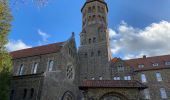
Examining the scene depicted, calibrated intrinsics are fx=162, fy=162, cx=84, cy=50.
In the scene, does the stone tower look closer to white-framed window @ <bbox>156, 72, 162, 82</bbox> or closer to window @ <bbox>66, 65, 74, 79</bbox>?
window @ <bbox>66, 65, 74, 79</bbox>

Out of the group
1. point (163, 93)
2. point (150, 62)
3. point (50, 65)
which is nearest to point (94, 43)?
point (150, 62)

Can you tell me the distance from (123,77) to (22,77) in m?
18.9

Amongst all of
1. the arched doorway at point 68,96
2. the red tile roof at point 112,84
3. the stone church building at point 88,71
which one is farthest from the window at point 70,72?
the red tile roof at point 112,84

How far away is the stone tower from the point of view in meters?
33.5

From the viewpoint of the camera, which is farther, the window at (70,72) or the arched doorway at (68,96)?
the window at (70,72)

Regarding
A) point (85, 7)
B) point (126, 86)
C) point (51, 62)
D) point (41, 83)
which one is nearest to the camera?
point (126, 86)

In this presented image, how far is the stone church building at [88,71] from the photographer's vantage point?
42.8ft

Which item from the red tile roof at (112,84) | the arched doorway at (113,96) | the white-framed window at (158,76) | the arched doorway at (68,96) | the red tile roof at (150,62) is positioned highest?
the red tile roof at (150,62)

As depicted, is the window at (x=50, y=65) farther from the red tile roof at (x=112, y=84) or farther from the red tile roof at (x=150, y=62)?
the red tile roof at (x=150, y=62)

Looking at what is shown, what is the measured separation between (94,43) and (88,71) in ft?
23.5

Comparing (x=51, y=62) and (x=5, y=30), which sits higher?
(x=5, y=30)

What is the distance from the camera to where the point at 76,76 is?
31719mm

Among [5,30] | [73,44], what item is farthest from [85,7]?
[5,30]

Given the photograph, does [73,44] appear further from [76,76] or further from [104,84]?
[104,84]
